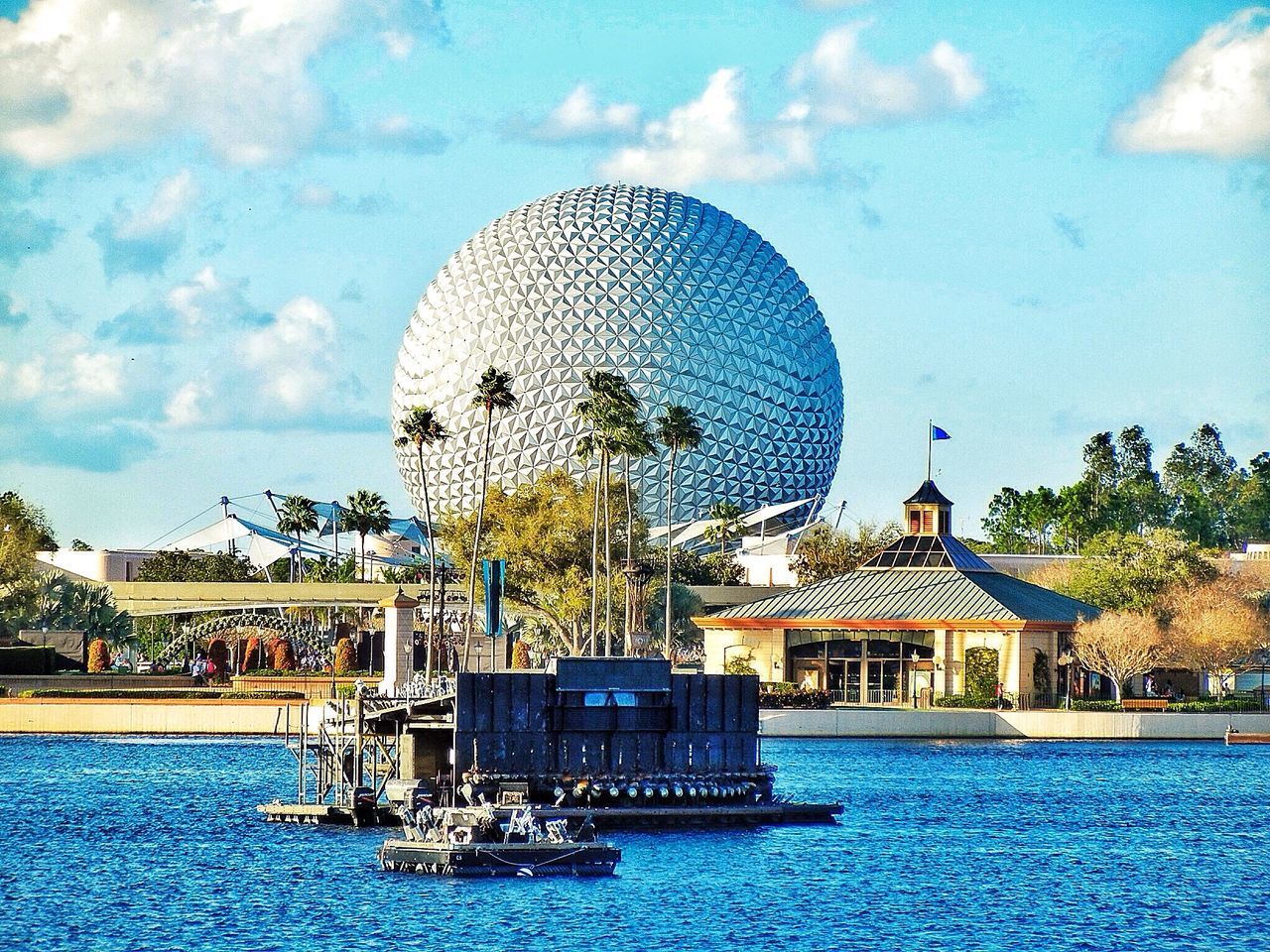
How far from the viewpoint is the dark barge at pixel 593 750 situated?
61.3 m

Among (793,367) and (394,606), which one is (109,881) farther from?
(793,367)

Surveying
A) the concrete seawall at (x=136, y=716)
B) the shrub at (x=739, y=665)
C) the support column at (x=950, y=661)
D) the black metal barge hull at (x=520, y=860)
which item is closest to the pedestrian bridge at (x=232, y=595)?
the shrub at (x=739, y=665)

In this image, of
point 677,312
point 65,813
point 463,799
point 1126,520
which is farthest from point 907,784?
point 1126,520

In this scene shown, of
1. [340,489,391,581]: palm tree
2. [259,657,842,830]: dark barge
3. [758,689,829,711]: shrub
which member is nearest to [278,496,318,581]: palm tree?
[340,489,391,581]: palm tree

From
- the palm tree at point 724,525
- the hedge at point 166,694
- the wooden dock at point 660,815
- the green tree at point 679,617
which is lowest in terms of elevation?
the wooden dock at point 660,815

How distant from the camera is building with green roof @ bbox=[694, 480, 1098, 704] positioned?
95438 mm

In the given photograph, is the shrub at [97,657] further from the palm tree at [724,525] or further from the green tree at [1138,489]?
the green tree at [1138,489]

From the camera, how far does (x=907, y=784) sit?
235ft

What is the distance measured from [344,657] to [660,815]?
3911 centimetres

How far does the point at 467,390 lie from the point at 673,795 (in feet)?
270

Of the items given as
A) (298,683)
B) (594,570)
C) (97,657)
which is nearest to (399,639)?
(594,570)

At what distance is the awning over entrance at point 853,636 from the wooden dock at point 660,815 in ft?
120

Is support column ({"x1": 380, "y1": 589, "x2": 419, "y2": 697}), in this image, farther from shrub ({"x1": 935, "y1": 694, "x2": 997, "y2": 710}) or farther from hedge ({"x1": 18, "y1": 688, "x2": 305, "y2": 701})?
shrub ({"x1": 935, "y1": 694, "x2": 997, "y2": 710})

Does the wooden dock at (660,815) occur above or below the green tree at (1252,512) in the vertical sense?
below
